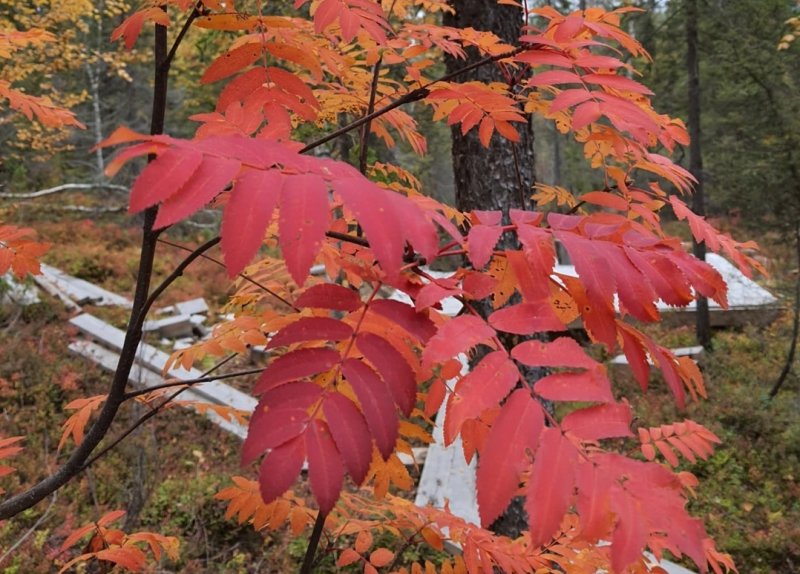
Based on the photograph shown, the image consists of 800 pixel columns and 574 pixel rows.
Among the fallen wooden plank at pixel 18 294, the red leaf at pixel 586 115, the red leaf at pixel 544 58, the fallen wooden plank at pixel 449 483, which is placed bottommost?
the fallen wooden plank at pixel 18 294

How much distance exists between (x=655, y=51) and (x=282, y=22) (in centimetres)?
1139

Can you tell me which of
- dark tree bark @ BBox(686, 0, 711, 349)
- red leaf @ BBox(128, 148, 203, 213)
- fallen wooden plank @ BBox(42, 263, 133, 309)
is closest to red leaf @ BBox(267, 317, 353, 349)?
red leaf @ BBox(128, 148, 203, 213)

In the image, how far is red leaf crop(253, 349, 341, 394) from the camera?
71 centimetres

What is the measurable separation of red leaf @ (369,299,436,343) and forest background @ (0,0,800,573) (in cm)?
212

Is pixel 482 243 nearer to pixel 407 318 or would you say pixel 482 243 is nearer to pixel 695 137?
pixel 407 318

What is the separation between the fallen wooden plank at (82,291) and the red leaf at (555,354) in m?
10.4

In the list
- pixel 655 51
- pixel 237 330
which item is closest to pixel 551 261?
pixel 237 330

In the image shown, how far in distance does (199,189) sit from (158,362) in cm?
773

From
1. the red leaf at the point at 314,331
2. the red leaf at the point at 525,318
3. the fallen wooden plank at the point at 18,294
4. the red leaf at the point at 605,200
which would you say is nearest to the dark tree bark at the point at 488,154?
the red leaf at the point at 605,200

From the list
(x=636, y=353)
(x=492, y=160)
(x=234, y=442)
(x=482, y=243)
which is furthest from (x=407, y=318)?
(x=234, y=442)

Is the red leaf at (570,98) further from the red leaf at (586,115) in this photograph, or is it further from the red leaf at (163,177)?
the red leaf at (163,177)

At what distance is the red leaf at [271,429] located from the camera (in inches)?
25.0

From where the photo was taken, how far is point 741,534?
16.6ft

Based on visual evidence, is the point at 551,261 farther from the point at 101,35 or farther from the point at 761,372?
the point at 101,35
